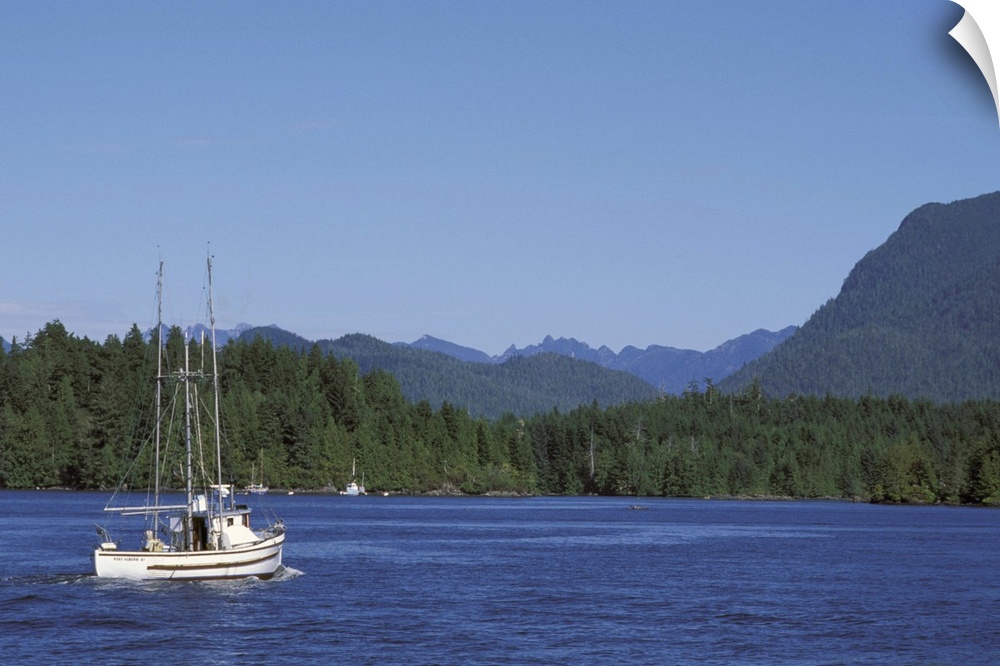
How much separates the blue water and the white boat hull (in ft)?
2.10

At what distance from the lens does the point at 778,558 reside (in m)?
90.0

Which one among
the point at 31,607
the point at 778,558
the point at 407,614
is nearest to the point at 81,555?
the point at 31,607

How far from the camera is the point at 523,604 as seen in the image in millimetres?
57656

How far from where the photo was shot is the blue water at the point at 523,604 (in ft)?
144

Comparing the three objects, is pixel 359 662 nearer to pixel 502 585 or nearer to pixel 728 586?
pixel 502 585

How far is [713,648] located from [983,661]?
9254 mm

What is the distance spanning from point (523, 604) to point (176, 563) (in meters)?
17.7

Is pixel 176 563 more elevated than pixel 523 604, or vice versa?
pixel 176 563

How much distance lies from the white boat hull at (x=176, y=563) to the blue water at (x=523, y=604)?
0.64 m

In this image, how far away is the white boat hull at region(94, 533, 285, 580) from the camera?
61.5 metres

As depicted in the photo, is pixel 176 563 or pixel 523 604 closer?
pixel 523 604

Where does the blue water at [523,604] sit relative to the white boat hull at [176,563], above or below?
below

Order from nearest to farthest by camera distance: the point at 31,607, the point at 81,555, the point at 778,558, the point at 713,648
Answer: the point at 713,648 < the point at 31,607 < the point at 81,555 < the point at 778,558

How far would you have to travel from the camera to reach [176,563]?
2421 inches
